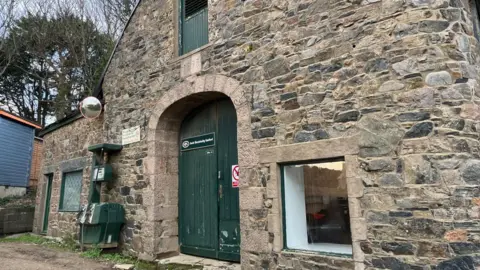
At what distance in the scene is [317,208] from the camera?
4363 millimetres

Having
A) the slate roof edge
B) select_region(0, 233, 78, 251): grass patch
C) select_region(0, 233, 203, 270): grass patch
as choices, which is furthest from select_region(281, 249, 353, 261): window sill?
the slate roof edge

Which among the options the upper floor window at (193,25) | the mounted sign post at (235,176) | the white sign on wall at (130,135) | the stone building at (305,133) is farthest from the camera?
the white sign on wall at (130,135)

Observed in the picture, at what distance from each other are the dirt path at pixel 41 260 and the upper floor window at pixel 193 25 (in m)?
3.86

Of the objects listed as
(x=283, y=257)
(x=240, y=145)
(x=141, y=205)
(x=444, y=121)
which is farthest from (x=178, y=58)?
(x=444, y=121)

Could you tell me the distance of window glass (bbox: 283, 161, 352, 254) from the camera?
4.09 meters

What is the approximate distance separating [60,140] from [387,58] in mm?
8203

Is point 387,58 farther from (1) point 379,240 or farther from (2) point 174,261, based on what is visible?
(2) point 174,261

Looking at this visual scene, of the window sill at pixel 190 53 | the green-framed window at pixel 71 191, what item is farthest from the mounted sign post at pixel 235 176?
the green-framed window at pixel 71 191

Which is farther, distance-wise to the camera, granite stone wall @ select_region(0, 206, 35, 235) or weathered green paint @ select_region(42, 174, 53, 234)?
granite stone wall @ select_region(0, 206, 35, 235)

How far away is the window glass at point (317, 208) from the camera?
13.4ft

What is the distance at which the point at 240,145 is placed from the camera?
4.94m

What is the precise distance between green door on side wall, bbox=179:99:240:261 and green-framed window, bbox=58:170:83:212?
3.42 meters

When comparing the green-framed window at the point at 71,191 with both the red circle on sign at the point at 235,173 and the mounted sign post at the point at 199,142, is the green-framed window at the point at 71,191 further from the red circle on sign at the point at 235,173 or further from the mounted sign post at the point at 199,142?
the red circle on sign at the point at 235,173

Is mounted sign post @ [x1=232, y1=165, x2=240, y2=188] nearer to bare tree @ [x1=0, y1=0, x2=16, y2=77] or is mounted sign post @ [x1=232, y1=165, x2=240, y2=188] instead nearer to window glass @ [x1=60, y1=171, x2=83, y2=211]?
window glass @ [x1=60, y1=171, x2=83, y2=211]
